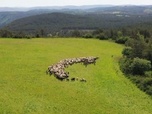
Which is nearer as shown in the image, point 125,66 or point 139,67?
point 139,67

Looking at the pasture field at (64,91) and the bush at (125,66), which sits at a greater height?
the pasture field at (64,91)

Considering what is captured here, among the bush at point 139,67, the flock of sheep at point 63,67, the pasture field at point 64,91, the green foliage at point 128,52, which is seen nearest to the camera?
the pasture field at point 64,91

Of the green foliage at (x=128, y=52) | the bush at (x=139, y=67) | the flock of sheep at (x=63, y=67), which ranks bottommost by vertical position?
the green foliage at (x=128, y=52)

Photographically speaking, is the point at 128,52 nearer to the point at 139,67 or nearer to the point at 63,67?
the point at 139,67

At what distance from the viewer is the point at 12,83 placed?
34.9m

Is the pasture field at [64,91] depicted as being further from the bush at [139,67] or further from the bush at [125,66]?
the bush at [139,67]

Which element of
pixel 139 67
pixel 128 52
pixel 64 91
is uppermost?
pixel 64 91

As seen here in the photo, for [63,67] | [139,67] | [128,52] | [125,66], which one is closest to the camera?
[63,67]

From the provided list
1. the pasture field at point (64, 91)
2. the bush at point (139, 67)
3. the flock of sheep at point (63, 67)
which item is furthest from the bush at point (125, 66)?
the flock of sheep at point (63, 67)

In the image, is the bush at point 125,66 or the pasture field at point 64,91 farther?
the bush at point 125,66

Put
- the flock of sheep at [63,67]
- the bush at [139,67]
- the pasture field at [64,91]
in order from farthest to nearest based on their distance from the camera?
the bush at [139,67]
the flock of sheep at [63,67]
the pasture field at [64,91]

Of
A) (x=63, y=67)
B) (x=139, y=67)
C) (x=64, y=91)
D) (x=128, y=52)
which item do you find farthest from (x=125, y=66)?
(x=64, y=91)

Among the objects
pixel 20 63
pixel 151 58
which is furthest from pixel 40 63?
pixel 151 58

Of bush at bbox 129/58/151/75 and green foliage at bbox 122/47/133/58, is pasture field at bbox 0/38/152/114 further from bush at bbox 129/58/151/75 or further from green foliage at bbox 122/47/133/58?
green foliage at bbox 122/47/133/58
